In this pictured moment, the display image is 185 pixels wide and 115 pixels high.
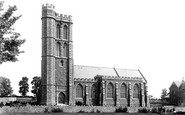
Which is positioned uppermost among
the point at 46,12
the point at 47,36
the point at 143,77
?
the point at 46,12

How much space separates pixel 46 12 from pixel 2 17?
35826 mm

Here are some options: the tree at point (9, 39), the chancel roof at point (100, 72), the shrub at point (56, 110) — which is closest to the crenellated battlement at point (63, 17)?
the chancel roof at point (100, 72)

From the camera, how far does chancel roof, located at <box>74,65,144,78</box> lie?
225 ft

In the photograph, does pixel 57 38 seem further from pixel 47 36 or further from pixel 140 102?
pixel 140 102

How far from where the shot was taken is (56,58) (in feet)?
199

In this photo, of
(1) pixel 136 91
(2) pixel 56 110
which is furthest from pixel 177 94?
(2) pixel 56 110

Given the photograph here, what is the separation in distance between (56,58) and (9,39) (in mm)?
36919

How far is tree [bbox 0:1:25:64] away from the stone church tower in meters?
33.3

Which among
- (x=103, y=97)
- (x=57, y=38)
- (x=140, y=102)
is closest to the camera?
(x=57, y=38)

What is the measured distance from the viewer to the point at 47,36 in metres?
58.6

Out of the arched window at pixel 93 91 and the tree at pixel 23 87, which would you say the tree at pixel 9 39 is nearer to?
the arched window at pixel 93 91

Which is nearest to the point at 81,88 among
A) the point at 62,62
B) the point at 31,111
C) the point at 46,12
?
the point at 62,62

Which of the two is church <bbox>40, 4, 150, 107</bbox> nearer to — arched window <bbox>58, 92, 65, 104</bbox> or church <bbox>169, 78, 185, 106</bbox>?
arched window <bbox>58, 92, 65, 104</bbox>

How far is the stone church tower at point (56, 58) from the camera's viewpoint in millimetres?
57781
